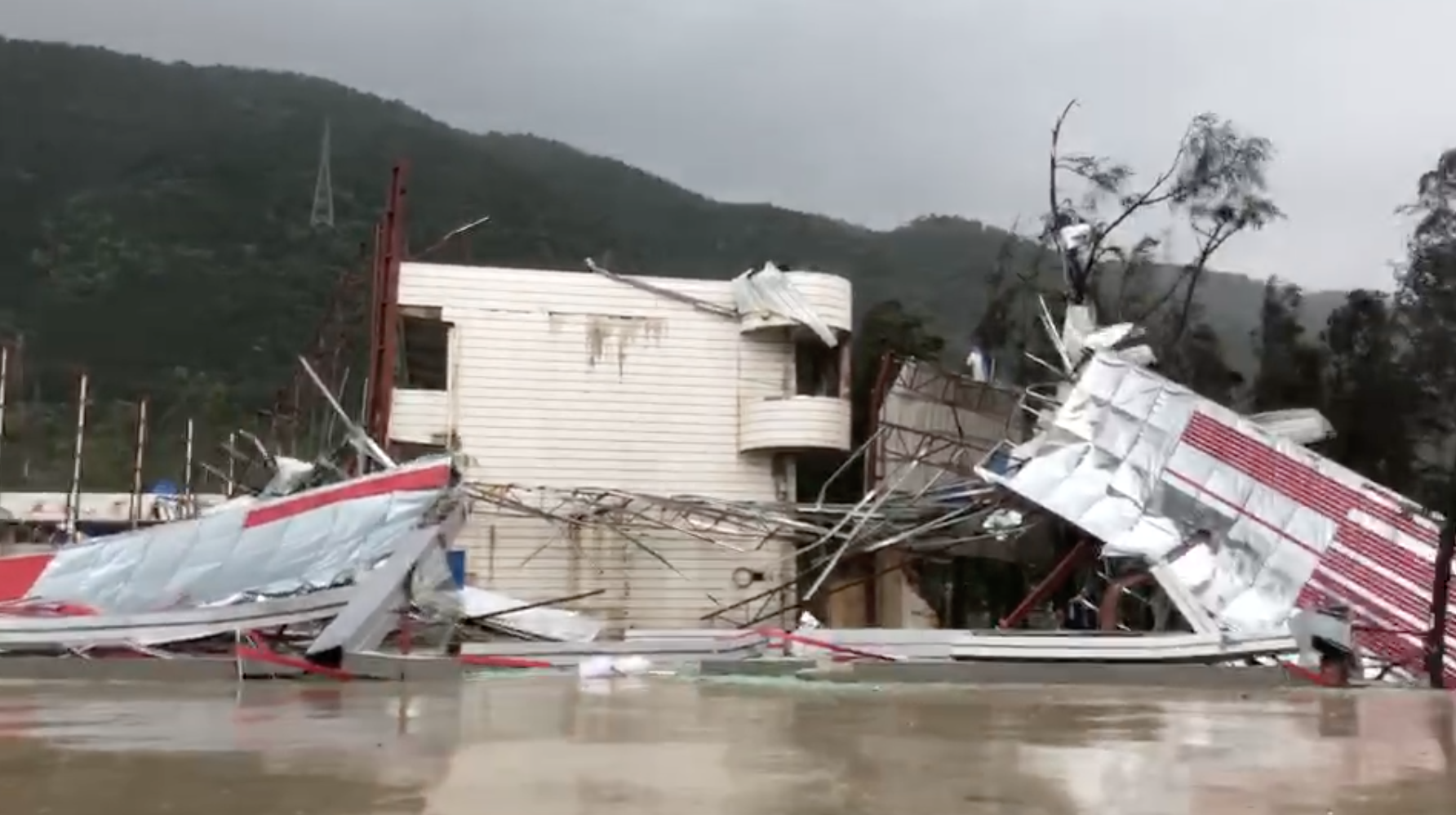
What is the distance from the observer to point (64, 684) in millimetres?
11406

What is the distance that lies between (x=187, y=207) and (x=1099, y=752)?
72776 millimetres

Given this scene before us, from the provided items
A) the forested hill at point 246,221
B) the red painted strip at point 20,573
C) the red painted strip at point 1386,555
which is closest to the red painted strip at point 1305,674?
the red painted strip at point 1386,555

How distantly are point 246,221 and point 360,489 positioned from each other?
60406 millimetres

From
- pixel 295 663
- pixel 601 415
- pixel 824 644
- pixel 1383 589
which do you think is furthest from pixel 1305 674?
pixel 601 415

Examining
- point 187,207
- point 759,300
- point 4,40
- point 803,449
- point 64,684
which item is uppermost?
point 4,40

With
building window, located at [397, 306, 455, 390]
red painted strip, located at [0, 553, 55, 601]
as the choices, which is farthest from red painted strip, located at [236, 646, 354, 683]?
building window, located at [397, 306, 455, 390]

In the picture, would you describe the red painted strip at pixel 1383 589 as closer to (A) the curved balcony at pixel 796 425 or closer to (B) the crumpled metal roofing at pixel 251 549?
(A) the curved balcony at pixel 796 425

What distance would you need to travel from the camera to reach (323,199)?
6962 cm

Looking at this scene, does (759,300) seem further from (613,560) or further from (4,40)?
(4,40)

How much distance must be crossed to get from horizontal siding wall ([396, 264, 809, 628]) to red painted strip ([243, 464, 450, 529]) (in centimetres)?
499

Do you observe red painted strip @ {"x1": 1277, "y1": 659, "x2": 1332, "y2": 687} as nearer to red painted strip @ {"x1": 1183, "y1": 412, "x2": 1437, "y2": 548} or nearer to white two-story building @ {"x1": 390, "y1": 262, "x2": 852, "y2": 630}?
red painted strip @ {"x1": 1183, "y1": 412, "x2": 1437, "y2": 548}

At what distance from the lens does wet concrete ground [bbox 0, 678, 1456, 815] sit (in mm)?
4809

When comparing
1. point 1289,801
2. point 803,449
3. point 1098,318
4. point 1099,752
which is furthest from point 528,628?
point 1098,318

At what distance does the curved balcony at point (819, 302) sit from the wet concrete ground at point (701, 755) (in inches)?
483
